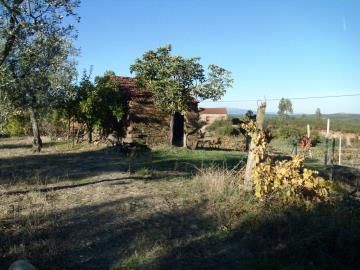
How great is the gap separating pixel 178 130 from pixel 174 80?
453 cm

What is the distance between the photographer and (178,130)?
2911 centimetres

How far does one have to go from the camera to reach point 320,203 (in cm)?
901

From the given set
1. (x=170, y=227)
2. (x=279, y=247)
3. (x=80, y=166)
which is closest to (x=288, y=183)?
(x=279, y=247)

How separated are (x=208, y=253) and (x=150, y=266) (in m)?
1.10

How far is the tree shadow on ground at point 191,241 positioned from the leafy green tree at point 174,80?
681 inches

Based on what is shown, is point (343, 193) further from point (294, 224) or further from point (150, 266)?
point (150, 266)

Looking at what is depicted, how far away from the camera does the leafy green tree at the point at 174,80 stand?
25.5 m

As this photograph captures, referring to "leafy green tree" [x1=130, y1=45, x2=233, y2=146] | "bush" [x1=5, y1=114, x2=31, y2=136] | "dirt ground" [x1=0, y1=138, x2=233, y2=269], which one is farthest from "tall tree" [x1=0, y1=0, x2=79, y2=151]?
"bush" [x1=5, y1=114, x2=31, y2=136]

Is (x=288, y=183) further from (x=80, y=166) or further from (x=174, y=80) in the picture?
(x=174, y=80)

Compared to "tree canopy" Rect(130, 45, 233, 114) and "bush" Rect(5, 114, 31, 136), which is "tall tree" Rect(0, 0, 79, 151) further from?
"bush" Rect(5, 114, 31, 136)

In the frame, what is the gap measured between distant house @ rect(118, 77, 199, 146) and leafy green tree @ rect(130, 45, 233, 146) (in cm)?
69

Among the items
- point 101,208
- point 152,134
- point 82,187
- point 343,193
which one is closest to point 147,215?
point 101,208

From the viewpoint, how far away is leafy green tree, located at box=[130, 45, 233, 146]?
25.5m

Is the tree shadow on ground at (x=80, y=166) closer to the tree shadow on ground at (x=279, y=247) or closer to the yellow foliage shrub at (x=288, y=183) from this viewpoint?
the yellow foliage shrub at (x=288, y=183)
